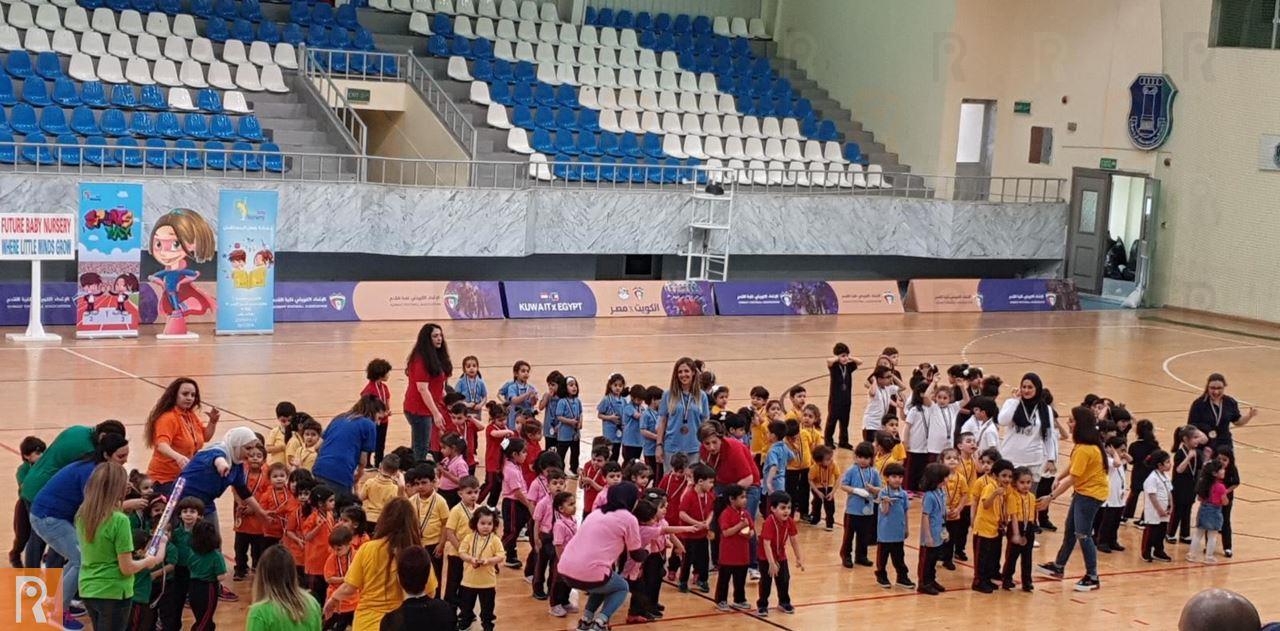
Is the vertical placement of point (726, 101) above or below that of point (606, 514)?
above

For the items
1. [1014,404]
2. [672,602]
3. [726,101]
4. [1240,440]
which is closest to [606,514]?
[672,602]

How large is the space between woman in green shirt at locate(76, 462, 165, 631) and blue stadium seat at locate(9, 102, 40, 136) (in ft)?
62.7

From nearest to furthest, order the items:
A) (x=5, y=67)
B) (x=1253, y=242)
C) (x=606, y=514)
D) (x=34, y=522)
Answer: (x=34, y=522) → (x=606, y=514) → (x=5, y=67) → (x=1253, y=242)

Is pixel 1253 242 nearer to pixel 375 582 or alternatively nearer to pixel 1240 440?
pixel 1240 440

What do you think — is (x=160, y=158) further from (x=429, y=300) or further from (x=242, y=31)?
(x=242, y=31)

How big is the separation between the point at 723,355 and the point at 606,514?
14.8 meters

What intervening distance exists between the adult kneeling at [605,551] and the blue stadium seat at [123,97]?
1986 centimetres

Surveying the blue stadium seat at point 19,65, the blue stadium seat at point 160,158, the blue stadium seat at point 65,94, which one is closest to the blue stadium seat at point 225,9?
the blue stadium seat at point 19,65

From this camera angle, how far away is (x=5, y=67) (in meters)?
29.0

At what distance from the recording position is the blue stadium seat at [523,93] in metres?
34.6

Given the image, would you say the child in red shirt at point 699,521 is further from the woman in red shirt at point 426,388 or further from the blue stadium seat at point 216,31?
the blue stadium seat at point 216,31

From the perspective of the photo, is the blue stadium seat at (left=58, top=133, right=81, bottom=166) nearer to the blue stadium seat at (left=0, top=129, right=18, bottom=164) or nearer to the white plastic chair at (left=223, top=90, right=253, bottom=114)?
the blue stadium seat at (left=0, top=129, right=18, bottom=164)

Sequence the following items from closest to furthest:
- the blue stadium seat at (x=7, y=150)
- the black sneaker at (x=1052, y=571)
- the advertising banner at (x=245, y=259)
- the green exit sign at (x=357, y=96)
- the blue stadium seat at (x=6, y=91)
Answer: the black sneaker at (x=1052, y=571) → the advertising banner at (x=245, y=259) → the blue stadium seat at (x=7, y=150) → the blue stadium seat at (x=6, y=91) → the green exit sign at (x=357, y=96)

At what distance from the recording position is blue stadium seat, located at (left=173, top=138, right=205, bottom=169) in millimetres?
28016
